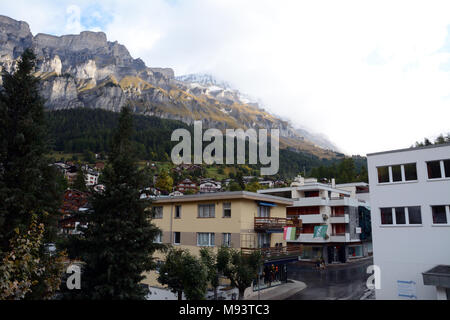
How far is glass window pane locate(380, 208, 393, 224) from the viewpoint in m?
26.5

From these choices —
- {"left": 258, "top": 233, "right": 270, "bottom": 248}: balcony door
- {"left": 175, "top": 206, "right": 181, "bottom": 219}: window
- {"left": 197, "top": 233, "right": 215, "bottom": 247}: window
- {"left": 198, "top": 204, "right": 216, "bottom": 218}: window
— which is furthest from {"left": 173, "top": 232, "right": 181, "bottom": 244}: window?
{"left": 258, "top": 233, "right": 270, "bottom": 248}: balcony door

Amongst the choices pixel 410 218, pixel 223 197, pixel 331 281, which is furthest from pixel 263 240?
pixel 410 218

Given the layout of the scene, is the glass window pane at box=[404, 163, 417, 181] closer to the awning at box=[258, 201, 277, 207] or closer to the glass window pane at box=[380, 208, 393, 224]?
the glass window pane at box=[380, 208, 393, 224]

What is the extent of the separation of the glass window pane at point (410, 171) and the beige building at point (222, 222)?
1360 cm

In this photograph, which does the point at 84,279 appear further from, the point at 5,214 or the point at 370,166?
the point at 370,166

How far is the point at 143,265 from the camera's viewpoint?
16.8 metres

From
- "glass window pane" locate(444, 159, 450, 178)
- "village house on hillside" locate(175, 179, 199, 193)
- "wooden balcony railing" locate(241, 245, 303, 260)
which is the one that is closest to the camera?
"glass window pane" locate(444, 159, 450, 178)

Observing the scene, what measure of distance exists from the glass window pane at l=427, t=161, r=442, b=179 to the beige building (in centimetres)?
1518

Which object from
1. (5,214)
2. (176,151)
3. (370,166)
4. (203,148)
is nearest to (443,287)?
(370,166)

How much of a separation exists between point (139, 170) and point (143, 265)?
17.0ft

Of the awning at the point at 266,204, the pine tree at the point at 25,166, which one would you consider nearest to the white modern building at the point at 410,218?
the awning at the point at 266,204

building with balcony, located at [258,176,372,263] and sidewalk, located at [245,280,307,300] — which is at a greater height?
building with balcony, located at [258,176,372,263]

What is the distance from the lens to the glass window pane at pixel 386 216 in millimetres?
26469

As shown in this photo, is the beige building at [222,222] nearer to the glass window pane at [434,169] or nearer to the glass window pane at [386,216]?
the glass window pane at [386,216]
